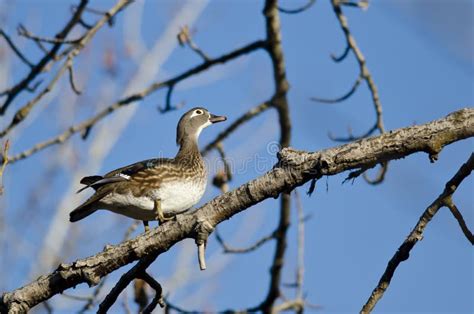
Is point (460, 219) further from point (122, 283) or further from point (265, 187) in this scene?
point (122, 283)

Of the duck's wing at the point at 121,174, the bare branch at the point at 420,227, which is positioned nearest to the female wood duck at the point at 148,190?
the duck's wing at the point at 121,174

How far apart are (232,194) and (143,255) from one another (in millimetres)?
544

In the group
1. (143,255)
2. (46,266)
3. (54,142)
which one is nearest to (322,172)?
(143,255)

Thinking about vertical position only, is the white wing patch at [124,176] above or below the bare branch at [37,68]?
below

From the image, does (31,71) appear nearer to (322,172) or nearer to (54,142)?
(54,142)

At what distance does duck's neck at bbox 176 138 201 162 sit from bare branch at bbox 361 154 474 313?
12.5 ft

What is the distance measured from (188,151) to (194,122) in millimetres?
586

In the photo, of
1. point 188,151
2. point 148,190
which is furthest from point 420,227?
point 188,151

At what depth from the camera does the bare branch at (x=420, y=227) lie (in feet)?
11.7

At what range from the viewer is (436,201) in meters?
3.61

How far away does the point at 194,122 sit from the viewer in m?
8.12

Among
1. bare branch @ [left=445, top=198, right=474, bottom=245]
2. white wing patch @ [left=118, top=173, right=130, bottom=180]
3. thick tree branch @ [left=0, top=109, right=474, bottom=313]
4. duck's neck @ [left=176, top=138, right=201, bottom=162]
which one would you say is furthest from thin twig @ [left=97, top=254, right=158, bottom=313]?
duck's neck @ [left=176, top=138, right=201, bottom=162]

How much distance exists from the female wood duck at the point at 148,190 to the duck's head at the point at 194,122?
0.90 m

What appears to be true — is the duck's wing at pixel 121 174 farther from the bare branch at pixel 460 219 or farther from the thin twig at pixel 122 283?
the bare branch at pixel 460 219
